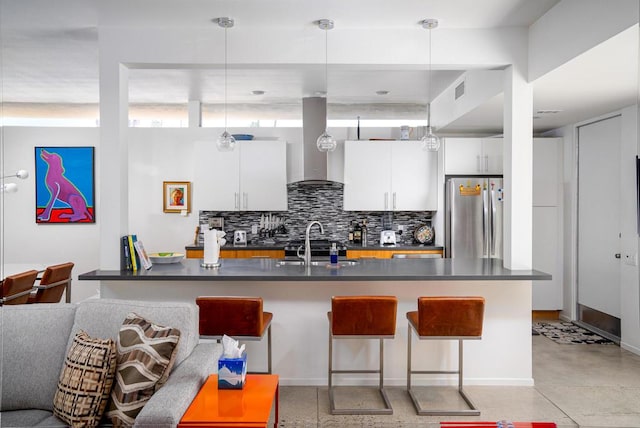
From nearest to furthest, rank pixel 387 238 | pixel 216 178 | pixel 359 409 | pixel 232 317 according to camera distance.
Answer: pixel 232 317 → pixel 359 409 → pixel 216 178 → pixel 387 238

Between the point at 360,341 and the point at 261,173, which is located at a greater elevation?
the point at 261,173

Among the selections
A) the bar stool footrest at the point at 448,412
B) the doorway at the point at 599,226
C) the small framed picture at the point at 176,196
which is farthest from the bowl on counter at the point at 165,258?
the doorway at the point at 599,226

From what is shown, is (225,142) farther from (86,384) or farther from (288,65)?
(86,384)

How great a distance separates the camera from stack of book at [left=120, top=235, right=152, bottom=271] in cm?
Answer: 377

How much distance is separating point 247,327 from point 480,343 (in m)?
1.92

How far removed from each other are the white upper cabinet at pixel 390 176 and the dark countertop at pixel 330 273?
2.22 m

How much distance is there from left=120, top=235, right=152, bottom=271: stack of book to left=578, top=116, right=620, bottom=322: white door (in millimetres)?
4694

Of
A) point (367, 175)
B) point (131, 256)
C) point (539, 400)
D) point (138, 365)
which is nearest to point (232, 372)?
point (138, 365)

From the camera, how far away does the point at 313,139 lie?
6039 millimetres

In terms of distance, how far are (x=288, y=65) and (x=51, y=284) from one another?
310cm

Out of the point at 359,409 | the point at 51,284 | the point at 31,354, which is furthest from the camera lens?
the point at 51,284

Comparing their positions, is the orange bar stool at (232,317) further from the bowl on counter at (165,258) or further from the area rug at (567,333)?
the area rug at (567,333)

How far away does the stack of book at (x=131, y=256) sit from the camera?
3766 mm

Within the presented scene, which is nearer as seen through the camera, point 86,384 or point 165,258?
point 86,384
